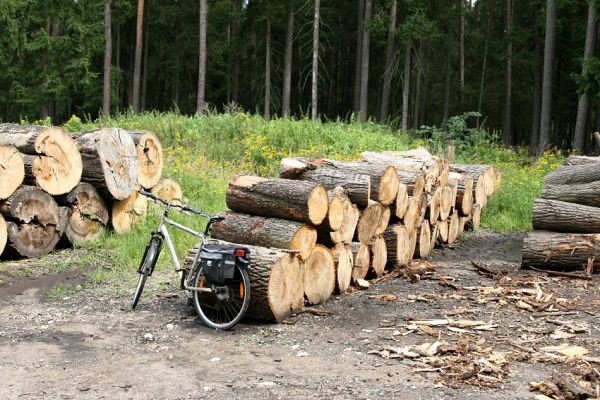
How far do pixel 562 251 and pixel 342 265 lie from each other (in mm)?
3217

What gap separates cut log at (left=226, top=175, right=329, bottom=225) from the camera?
652cm

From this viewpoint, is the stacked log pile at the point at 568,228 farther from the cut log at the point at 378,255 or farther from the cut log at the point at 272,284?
the cut log at the point at 272,284

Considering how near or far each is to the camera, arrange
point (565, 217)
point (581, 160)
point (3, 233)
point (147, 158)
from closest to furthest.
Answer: point (3, 233)
point (565, 217)
point (147, 158)
point (581, 160)

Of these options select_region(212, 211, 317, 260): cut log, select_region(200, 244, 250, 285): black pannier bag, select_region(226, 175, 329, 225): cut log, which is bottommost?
select_region(200, 244, 250, 285): black pannier bag

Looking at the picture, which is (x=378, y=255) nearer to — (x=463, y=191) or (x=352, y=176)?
(x=352, y=176)

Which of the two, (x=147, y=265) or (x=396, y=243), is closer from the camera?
(x=147, y=265)

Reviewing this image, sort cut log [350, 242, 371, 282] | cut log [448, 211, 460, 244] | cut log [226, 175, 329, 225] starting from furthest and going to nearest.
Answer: cut log [448, 211, 460, 244], cut log [350, 242, 371, 282], cut log [226, 175, 329, 225]

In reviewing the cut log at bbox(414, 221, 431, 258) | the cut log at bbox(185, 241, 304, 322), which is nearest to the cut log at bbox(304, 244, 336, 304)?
the cut log at bbox(185, 241, 304, 322)

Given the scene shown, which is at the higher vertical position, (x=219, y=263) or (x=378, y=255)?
(x=219, y=263)

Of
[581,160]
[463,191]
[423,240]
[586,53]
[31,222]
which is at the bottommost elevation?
[423,240]

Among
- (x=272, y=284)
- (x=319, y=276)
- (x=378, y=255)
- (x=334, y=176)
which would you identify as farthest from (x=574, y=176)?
(x=272, y=284)

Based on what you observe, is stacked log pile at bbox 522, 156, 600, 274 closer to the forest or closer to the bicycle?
the bicycle

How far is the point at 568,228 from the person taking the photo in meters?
8.78

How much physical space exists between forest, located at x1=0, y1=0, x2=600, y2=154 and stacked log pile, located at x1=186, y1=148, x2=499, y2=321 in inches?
484
